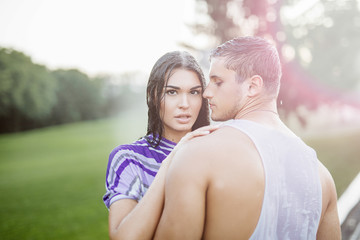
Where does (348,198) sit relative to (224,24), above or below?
below

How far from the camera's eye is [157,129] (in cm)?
301

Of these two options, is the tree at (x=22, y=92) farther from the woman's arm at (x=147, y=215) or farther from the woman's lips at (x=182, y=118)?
the woman's arm at (x=147, y=215)

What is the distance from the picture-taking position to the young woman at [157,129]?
226cm

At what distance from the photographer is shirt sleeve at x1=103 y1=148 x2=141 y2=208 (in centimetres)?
224

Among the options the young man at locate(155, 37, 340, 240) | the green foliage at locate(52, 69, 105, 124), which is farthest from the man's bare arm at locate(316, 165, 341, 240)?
the green foliage at locate(52, 69, 105, 124)

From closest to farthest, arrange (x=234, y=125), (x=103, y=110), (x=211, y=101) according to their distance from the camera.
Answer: (x=234, y=125) < (x=211, y=101) < (x=103, y=110)

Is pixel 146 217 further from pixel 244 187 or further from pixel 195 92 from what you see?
pixel 195 92

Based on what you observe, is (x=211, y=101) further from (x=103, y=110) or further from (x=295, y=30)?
(x=103, y=110)

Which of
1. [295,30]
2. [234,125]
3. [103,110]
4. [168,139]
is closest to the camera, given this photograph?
[234,125]

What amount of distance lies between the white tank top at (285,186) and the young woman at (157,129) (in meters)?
Result: 0.67

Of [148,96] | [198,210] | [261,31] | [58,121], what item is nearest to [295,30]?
[261,31]

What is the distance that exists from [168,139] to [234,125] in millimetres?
1211

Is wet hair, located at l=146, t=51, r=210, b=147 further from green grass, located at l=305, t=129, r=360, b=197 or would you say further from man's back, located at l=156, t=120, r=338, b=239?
green grass, located at l=305, t=129, r=360, b=197

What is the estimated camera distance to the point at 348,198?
6.36 metres
